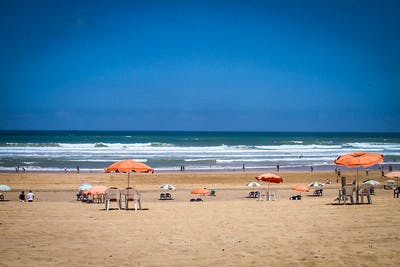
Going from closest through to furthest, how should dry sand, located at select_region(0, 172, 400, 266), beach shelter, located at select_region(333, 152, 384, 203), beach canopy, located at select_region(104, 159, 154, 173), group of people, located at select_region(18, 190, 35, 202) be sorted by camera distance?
dry sand, located at select_region(0, 172, 400, 266), beach shelter, located at select_region(333, 152, 384, 203), beach canopy, located at select_region(104, 159, 154, 173), group of people, located at select_region(18, 190, 35, 202)

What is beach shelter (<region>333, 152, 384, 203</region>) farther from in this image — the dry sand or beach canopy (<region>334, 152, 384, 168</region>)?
the dry sand

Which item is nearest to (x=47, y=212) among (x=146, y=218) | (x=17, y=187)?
(x=146, y=218)

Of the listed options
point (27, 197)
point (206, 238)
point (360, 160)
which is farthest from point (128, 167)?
point (27, 197)

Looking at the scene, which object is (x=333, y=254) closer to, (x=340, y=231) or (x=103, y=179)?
(x=340, y=231)

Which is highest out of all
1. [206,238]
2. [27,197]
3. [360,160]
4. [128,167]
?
[360,160]

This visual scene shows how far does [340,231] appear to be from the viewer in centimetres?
838

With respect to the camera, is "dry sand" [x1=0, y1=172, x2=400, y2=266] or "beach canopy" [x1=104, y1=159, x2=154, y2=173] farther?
"beach canopy" [x1=104, y1=159, x2=154, y2=173]

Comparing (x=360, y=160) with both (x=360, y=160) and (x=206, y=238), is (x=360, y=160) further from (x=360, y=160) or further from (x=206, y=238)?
(x=206, y=238)

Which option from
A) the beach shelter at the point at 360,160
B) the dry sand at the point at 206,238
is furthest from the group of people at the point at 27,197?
the beach shelter at the point at 360,160

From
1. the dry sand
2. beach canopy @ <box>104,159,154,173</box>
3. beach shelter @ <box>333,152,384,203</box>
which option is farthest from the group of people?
beach shelter @ <box>333,152,384,203</box>

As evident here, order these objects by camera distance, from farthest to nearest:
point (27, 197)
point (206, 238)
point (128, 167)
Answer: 1. point (27, 197)
2. point (128, 167)
3. point (206, 238)

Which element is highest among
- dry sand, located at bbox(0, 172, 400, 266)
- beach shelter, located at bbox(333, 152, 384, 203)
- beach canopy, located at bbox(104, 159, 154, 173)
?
beach shelter, located at bbox(333, 152, 384, 203)

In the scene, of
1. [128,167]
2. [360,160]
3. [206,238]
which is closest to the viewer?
[206,238]

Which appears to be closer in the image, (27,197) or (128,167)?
(128,167)
